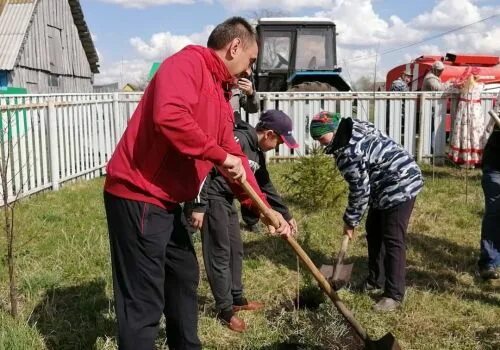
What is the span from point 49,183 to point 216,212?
A: 17.1 feet

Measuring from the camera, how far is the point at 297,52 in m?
12.0

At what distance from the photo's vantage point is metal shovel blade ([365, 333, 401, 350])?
2.90m

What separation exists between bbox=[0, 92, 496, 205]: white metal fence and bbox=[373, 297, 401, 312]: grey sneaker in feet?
16.5

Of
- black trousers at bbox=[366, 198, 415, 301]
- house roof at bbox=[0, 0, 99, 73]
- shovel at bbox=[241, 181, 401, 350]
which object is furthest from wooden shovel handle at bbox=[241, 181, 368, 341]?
house roof at bbox=[0, 0, 99, 73]

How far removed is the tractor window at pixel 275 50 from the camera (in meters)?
12.1

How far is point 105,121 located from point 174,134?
8.23 meters

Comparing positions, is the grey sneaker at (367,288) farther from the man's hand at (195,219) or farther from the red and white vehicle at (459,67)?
the red and white vehicle at (459,67)

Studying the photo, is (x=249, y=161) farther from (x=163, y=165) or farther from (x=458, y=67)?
(x=458, y=67)

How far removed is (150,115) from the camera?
86.7 inches

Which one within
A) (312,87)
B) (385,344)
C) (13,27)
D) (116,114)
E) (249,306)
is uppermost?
(13,27)

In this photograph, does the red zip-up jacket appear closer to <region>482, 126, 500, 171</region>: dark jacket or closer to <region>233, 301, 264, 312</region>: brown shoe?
<region>233, 301, 264, 312</region>: brown shoe

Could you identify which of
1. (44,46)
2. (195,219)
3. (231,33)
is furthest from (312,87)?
(44,46)

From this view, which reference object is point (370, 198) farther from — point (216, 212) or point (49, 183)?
point (49, 183)

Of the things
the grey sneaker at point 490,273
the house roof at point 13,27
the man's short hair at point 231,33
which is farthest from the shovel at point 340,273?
the house roof at point 13,27
